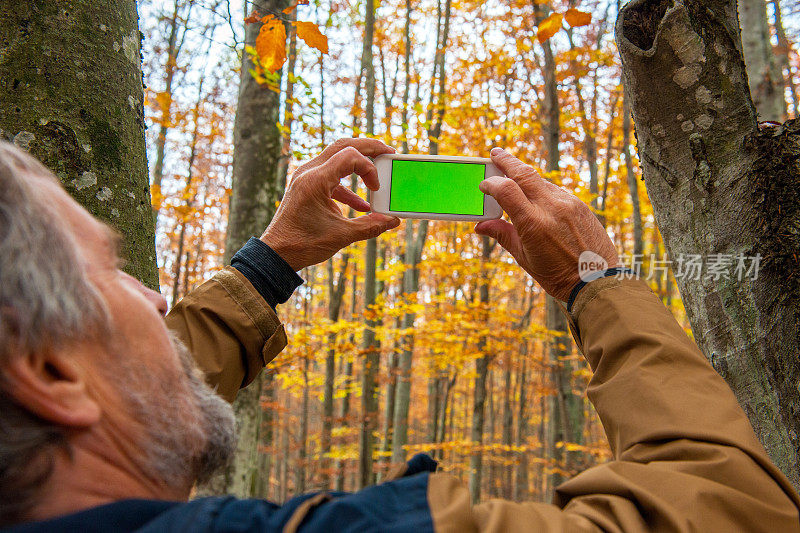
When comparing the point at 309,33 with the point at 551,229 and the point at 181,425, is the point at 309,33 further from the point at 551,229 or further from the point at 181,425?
the point at 181,425

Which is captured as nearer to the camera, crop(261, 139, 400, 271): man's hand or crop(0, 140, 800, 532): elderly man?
crop(0, 140, 800, 532): elderly man

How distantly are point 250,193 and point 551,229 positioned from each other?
347 centimetres

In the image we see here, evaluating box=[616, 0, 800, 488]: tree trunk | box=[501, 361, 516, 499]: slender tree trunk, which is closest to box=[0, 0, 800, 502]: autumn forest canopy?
box=[616, 0, 800, 488]: tree trunk

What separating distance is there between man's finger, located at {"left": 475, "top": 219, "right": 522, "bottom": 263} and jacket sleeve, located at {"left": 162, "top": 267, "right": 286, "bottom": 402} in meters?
0.74

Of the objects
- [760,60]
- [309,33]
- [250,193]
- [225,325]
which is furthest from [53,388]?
[760,60]

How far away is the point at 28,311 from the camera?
78 centimetres

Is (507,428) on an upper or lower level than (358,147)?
lower

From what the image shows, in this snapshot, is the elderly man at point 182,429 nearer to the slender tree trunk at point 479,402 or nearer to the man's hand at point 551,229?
the man's hand at point 551,229

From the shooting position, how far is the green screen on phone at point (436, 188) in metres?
1.74

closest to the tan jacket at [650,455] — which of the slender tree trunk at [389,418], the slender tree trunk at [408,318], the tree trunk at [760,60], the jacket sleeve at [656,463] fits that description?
the jacket sleeve at [656,463]

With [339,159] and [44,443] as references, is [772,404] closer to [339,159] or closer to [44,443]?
[339,159]

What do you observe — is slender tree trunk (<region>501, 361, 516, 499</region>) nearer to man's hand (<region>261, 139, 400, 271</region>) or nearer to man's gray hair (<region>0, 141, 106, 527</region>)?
man's hand (<region>261, 139, 400, 271</region>)

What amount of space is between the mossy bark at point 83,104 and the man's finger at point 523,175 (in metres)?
1.15

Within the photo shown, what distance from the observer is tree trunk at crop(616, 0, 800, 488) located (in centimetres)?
141
